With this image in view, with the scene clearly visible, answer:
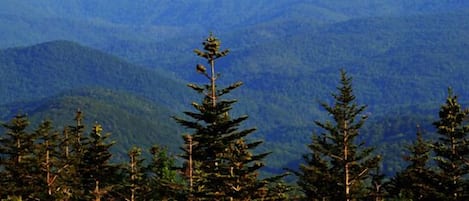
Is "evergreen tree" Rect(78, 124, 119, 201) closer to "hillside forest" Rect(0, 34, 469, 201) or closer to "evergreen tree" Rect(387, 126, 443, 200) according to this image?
"hillside forest" Rect(0, 34, 469, 201)

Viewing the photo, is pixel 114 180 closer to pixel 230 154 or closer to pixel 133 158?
pixel 133 158

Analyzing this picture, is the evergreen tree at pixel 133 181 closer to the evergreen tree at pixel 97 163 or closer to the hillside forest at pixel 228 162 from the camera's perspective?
the hillside forest at pixel 228 162

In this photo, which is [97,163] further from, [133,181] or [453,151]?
[453,151]

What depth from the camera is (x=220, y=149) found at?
3366 centimetres

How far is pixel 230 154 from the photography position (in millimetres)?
31609

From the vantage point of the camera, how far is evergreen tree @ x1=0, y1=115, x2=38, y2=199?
51.0m

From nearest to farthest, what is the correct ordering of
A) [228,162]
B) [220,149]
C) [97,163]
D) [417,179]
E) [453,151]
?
[228,162]
[220,149]
[453,151]
[97,163]
[417,179]

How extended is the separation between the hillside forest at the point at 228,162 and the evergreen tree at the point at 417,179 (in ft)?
0.25

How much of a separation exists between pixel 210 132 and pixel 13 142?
23819 mm

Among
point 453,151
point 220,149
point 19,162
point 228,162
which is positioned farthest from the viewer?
point 19,162

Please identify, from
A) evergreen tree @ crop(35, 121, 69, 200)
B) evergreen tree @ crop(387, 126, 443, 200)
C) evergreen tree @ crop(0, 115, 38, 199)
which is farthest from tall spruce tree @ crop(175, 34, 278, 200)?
evergreen tree @ crop(0, 115, 38, 199)

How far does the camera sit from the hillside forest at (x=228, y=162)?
32.6 metres

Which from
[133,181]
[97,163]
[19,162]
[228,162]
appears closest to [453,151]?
[228,162]

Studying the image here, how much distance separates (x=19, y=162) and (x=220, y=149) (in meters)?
22.4
